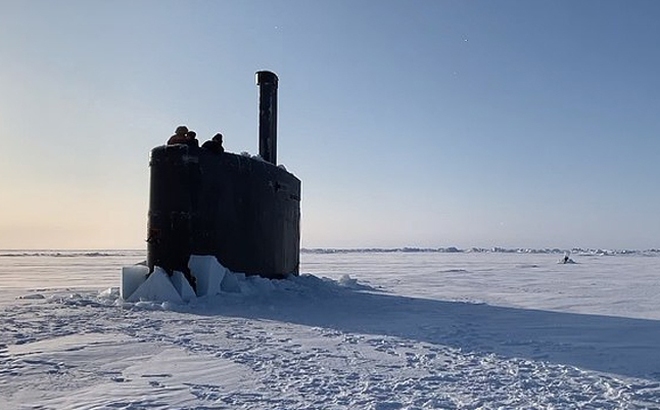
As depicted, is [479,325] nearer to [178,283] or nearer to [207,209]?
[178,283]

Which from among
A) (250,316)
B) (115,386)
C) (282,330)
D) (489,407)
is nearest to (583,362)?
(489,407)

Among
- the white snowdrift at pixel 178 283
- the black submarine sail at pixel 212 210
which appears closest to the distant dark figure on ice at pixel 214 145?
the black submarine sail at pixel 212 210

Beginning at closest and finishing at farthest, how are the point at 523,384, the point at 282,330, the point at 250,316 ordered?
the point at 523,384
the point at 282,330
the point at 250,316

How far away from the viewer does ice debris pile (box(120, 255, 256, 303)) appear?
28.6 ft

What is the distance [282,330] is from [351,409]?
3.16 m

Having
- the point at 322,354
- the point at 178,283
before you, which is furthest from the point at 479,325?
the point at 178,283

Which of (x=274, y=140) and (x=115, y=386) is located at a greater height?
(x=274, y=140)

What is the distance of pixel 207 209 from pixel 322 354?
16.6 ft

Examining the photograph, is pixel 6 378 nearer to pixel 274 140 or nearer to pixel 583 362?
pixel 583 362

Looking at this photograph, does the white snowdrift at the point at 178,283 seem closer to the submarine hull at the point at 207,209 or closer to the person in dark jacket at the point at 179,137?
the submarine hull at the point at 207,209

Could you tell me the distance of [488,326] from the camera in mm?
6648

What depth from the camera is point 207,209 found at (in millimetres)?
9414

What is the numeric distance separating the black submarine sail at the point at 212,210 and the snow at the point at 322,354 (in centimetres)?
62

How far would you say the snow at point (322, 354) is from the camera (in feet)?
11.6
